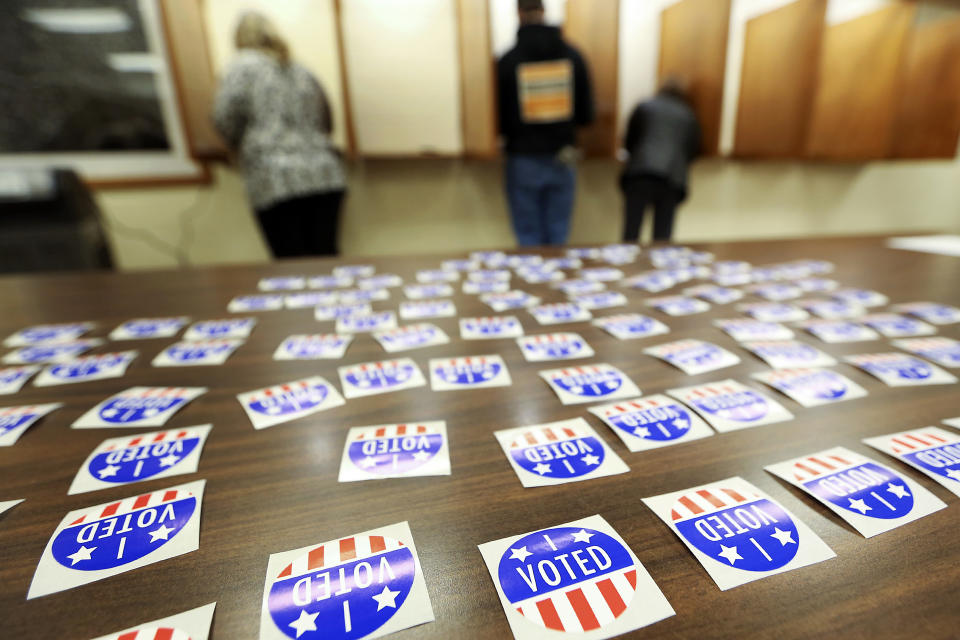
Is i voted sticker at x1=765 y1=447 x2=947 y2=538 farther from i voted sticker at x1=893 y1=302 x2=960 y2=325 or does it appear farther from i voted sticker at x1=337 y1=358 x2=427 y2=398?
i voted sticker at x1=893 y1=302 x2=960 y2=325

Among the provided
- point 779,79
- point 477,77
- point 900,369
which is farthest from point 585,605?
point 779,79

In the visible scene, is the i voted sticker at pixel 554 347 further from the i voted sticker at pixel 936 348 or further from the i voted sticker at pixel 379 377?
the i voted sticker at pixel 936 348

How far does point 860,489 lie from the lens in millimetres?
302

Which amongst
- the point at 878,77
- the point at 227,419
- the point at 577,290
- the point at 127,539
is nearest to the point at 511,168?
the point at 577,290

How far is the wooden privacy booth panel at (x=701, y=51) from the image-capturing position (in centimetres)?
239

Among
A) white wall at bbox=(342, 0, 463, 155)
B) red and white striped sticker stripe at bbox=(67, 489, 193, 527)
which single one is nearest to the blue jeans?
white wall at bbox=(342, 0, 463, 155)

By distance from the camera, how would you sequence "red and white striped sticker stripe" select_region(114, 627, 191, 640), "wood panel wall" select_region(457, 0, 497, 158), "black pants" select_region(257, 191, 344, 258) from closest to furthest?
1. "red and white striped sticker stripe" select_region(114, 627, 191, 640)
2. "black pants" select_region(257, 191, 344, 258)
3. "wood panel wall" select_region(457, 0, 497, 158)

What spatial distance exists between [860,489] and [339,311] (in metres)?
0.62

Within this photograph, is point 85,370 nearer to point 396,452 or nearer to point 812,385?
point 396,452

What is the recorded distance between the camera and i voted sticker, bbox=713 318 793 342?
57 centimetres

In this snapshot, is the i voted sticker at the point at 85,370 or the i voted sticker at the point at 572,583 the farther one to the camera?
the i voted sticker at the point at 85,370

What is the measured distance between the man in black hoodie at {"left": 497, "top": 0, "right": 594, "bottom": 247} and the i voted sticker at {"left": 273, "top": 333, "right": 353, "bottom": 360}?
1.79 meters

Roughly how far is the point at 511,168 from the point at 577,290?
1.60 m

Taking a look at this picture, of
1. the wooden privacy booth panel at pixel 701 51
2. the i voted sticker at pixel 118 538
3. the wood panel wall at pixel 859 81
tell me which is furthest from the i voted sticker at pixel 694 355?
the wood panel wall at pixel 859 81
